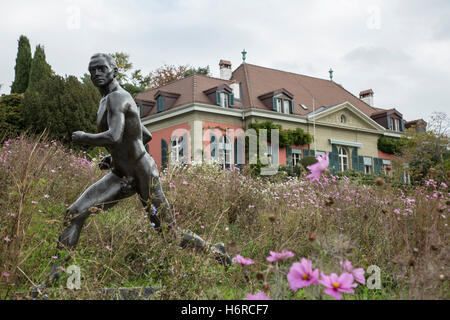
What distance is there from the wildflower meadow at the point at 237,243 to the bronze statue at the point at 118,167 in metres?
0.20

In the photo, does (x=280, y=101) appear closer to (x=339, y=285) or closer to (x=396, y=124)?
(x=396, y=124)

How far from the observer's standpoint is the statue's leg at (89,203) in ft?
13.5

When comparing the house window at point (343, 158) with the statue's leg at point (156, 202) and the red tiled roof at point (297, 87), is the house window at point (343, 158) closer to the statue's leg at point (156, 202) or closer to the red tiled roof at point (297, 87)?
the red tiled roof at point (297, 87)

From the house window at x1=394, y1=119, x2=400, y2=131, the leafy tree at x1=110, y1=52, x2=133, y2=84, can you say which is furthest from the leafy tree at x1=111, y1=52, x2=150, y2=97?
the house window at x1=394, y1=119, x2=400, y2=131

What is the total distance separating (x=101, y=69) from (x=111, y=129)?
2.04 ft

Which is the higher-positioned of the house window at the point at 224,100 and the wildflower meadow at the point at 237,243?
the house window at the point at 224,100

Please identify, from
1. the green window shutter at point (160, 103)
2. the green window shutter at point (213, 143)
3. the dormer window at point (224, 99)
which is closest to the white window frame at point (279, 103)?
the dormer window at point (224, 99)

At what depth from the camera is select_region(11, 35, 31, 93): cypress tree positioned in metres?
31.0

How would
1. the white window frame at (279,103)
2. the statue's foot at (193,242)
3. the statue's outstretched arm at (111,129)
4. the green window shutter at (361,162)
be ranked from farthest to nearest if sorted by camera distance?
1. the green window shutter at (361,162)
2. the white window frame at (279,103)
3. the statue's foot at (193,242)
4. the statue's outstretched arm at (111,129)

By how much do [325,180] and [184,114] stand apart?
2030 centimetres

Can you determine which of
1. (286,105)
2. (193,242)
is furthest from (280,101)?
(193,242)

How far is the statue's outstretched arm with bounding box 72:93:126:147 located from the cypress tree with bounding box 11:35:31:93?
29.8 meters
